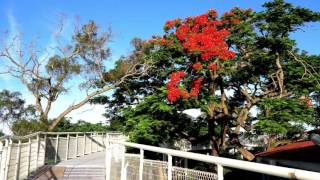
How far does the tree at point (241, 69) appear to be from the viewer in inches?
714

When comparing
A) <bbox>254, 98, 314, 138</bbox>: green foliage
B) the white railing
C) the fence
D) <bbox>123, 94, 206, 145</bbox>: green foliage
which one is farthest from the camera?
<bbox>123, 94, 206, 145</bbox>: green foliage

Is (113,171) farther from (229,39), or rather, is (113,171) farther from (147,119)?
(229,39)

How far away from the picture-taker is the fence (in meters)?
11.1

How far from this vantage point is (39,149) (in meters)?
18.3

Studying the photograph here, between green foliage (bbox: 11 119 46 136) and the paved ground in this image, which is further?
green foliage (bbox: 11 119 46 136)

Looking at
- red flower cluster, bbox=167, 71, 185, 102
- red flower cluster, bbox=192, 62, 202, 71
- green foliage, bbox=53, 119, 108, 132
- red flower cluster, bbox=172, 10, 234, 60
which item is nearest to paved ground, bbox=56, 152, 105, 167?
red flower cluster, bbox=167, 71, 185, 102

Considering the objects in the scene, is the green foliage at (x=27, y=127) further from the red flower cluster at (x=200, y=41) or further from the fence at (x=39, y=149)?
the red flower cluster at (x=200, y=41)

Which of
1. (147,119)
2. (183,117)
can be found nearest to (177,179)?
(147,119)

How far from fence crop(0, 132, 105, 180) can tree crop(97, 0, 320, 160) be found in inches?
170

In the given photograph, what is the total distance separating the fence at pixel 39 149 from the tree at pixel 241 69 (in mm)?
4314

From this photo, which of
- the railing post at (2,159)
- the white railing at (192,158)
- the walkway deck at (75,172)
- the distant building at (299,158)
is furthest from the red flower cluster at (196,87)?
the railing post at (2,159)

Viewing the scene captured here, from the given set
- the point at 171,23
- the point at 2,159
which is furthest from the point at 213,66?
the point at 2,159

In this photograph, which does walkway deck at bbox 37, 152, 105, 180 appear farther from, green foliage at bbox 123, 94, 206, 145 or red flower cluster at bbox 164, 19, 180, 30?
red flower cluster at bbox 164, 19, 180, 30

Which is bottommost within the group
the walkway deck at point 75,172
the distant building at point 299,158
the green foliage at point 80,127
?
the walkway deck at point 75,172
